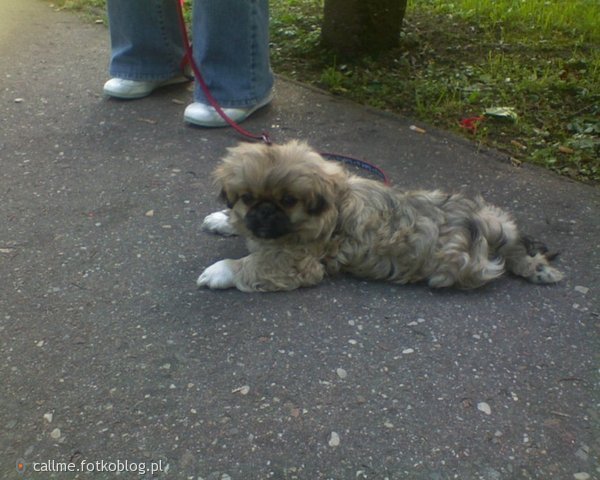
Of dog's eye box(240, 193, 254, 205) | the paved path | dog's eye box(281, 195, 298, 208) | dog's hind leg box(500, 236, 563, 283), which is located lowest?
the paved path

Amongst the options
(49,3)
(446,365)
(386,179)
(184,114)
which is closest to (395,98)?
(386,179)

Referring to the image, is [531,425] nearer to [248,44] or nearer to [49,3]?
[248,44]

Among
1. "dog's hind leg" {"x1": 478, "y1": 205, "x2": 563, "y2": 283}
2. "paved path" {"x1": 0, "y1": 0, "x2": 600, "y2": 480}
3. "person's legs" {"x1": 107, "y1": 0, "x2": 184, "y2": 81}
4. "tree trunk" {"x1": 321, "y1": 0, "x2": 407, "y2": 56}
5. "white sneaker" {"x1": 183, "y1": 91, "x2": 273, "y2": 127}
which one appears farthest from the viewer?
"tree trunk" {"x1": 321, "y1": 0, "x2": 407, "y2": 56}

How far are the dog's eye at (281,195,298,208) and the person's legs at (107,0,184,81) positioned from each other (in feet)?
9.25

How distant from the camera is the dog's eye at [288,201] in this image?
308cm

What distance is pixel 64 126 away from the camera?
5020 millimetres

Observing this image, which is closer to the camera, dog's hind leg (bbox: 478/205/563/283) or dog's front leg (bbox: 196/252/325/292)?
dog's front leg (bbox: 196/252/325/292)

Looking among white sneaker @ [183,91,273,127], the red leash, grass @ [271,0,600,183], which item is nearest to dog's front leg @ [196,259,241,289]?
the red leash

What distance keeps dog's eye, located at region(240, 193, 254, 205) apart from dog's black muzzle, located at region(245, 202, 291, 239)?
0.04 meters

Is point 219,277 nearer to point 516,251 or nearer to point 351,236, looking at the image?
point 351,236

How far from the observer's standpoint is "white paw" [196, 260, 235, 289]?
3.26 metres

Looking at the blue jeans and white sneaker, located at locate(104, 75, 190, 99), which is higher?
the blue jeans

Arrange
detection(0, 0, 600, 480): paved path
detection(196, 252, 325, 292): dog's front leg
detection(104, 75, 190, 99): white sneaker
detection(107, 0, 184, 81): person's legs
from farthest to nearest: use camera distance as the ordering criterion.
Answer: detection(104, 75, 190, 99): white sneaker, detection(107, 0, 184, 81): person's legs, detection(196, 252, 325, 292): dog's front leg, detection(0, 0, 600, 480): paved path

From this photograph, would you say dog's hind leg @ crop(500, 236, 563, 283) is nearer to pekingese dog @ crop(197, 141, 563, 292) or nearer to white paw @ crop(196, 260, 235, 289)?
pekingese dog @ crop(197, 141, 563, 292)
